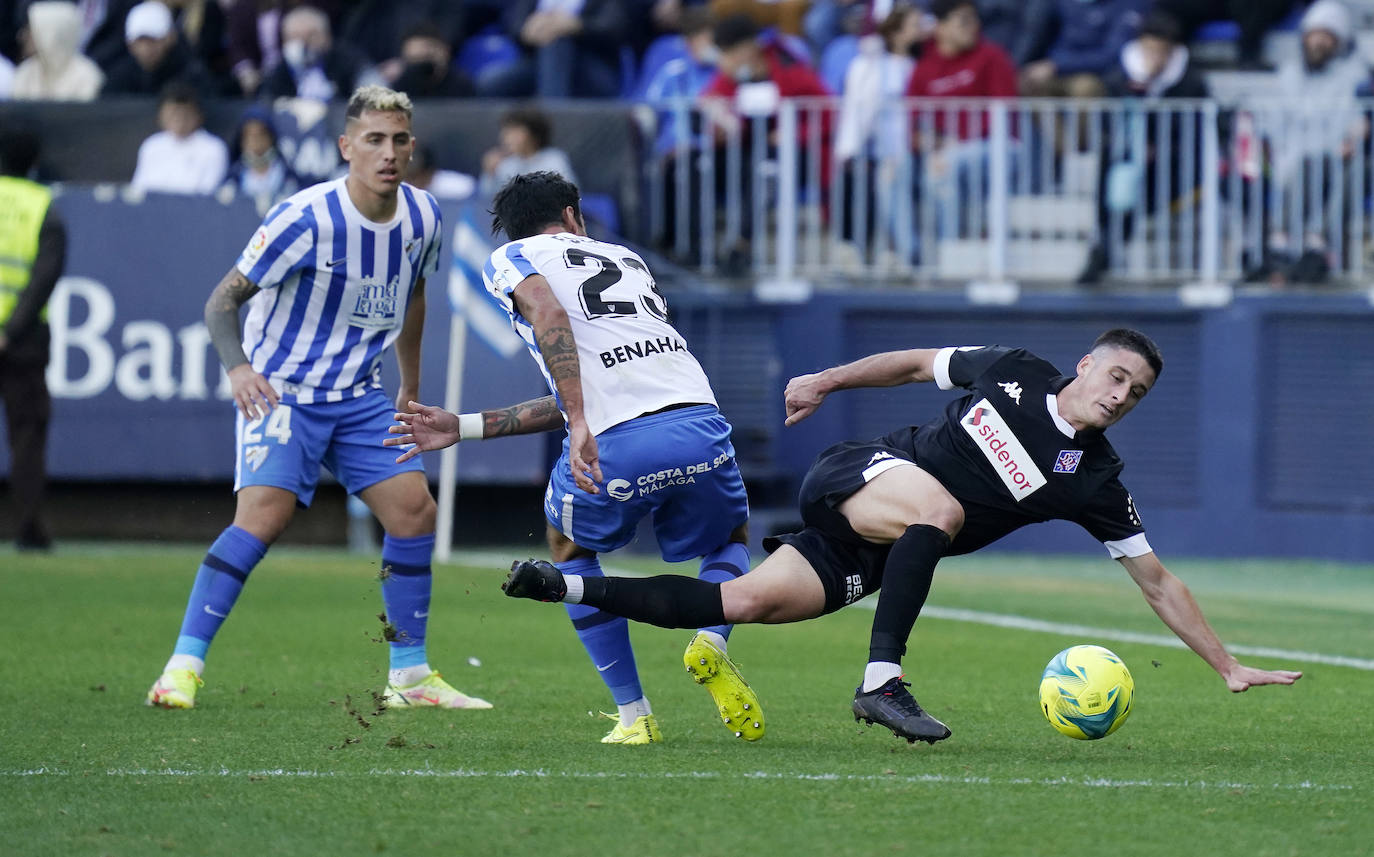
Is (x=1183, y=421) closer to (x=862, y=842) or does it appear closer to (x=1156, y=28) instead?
(x=1156, y=28)

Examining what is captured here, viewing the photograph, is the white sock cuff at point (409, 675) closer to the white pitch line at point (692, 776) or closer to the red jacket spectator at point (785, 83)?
the white pitch line at point (692, 776)

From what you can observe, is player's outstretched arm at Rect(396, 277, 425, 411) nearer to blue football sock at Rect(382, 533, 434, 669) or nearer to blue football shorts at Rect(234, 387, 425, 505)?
blue football shorts at Rect(234, 387, 425, 505)

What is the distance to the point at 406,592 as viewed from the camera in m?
7.07

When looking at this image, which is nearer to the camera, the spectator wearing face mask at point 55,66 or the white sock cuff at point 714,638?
the white sock cuff at point 714,638

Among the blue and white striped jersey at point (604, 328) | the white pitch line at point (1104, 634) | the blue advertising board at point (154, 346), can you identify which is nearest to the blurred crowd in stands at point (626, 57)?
the blue advertising board at point (154, 346)

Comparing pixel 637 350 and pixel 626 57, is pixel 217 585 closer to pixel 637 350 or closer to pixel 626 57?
pixel 637 350

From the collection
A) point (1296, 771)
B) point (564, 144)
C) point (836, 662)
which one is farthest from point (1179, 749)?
point (564, 144)

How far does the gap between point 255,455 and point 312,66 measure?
9.47m

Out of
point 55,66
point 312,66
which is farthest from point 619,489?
point 55,66

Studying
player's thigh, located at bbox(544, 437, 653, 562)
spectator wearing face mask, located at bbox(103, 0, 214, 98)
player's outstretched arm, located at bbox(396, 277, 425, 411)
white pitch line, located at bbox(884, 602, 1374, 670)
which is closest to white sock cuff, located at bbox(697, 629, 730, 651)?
player's thigh, located at bbox(544, 437, 653, 562)

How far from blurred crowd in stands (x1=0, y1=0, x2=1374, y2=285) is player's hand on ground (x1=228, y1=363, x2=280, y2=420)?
6.71m

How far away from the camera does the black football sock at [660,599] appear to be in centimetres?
569

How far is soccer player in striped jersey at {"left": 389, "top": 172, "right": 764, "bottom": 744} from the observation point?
5730 mm

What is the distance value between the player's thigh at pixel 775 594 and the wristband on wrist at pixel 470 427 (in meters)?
0.88
